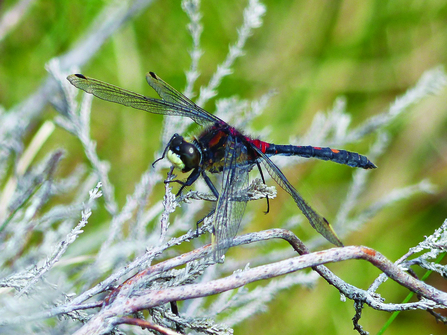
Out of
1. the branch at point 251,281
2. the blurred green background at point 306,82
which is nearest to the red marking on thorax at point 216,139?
the branch at point 251,281

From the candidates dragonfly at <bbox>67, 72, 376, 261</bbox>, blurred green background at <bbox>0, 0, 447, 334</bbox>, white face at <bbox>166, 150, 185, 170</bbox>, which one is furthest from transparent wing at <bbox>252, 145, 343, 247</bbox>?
blurred green background at <bbox>0, 0, 447, 334</bbox>

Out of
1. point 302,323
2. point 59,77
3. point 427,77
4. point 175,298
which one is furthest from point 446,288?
point 59,77

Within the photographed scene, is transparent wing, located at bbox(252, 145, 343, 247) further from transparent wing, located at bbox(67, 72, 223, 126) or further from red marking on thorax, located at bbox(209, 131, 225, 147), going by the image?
transparent wing, located at bbox(67, 72, 223, 126)

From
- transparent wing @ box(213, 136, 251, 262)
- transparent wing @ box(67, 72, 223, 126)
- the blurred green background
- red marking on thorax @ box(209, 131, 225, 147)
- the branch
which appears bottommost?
the branch

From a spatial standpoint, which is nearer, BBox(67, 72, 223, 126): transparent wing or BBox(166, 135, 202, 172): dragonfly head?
BBox(166, 135, 202, 172): dragonfly head

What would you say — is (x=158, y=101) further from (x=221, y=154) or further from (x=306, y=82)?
(x=306, y=82)

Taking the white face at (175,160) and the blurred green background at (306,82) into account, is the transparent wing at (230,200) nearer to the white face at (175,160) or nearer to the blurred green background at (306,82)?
the white face at (175,160)

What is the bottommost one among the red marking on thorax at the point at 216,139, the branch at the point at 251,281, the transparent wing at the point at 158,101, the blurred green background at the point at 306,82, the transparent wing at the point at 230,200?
the branch at the point at 251,281
